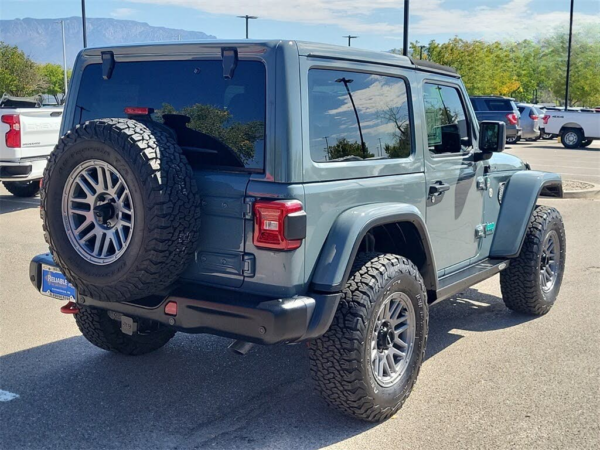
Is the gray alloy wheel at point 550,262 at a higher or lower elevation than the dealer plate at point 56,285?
lower

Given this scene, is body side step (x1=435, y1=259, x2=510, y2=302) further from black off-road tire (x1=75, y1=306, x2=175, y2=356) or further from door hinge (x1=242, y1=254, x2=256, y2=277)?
black off-road tire (x1=75, y1=306, x2=175, y2=356)

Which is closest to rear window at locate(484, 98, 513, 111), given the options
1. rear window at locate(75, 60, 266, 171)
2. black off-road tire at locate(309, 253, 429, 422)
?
black off-road tire at locate(309, 253, 429, 422)

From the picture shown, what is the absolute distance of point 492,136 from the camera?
16.4ft

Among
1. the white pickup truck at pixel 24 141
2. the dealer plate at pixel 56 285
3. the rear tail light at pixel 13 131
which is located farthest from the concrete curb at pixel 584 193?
the dealer plate at pixel 56 285

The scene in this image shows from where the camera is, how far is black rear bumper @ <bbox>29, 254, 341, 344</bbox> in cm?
332

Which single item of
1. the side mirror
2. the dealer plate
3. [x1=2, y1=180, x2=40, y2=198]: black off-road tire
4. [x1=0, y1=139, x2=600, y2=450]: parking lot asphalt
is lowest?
[x1=0, y1=139, x2=600, y2=450]: parking lot asphalt

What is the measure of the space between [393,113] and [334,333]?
144cm

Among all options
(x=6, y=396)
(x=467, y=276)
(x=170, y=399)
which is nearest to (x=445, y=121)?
(x=467, y=276)

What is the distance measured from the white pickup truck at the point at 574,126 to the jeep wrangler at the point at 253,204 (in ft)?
80.2

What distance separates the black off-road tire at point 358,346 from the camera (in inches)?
141

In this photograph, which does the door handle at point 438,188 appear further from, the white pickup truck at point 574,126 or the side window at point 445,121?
the white pickup truck at point 574,126

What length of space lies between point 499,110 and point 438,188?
73.1ft

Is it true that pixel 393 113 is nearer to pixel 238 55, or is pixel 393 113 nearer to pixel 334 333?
pixel 238 55

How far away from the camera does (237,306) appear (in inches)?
133
